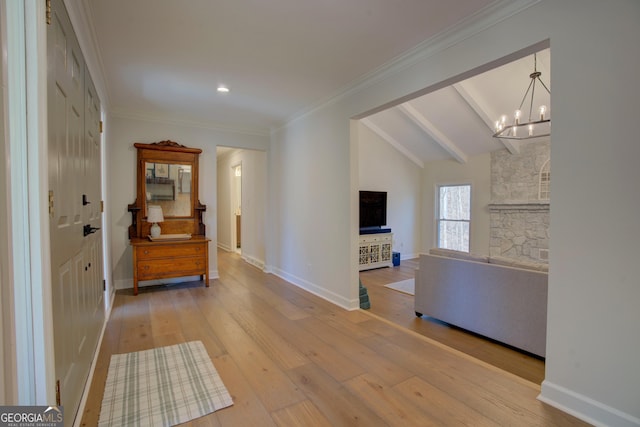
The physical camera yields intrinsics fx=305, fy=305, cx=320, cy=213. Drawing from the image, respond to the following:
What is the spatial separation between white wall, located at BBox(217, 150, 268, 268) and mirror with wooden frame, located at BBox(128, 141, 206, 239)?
1275 millimetres

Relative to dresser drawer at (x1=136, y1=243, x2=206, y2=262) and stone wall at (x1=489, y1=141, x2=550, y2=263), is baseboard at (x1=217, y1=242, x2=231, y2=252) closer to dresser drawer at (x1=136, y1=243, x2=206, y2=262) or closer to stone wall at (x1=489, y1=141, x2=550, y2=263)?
dresser drawer at (x1=136, y1=243, x2=206, y2=262)

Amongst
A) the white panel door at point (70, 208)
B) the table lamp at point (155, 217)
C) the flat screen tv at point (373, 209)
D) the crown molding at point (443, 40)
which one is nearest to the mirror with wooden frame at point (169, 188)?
the table lamp at point (155, 217)

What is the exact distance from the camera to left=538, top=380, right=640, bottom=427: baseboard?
157 cm

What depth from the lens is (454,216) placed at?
7027 millimetres

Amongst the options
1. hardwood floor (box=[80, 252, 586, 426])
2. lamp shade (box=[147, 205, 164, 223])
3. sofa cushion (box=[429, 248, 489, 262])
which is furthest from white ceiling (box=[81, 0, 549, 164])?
hardwood floor (box=[80, 252, 586, 426])

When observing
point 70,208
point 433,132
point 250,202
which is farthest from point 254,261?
point 70,208

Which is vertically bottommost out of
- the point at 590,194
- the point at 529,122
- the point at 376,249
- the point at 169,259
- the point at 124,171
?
the point at 376,249

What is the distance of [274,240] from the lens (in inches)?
209

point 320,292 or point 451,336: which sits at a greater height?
point 320,292

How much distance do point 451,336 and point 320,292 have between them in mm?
1633

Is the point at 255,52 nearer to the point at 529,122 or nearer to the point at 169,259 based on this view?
the point at 169,259

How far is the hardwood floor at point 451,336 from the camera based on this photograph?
2.46 m

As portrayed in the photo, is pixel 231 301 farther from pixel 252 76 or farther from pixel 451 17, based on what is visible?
pixel 451 17

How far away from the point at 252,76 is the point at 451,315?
10.7ft
